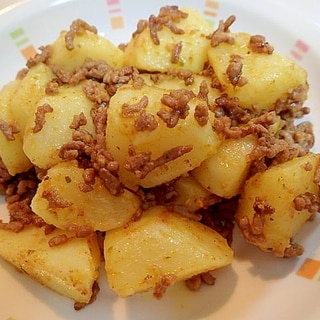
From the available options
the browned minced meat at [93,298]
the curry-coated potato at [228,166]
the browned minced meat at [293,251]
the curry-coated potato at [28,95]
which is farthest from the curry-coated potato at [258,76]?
the browned minced meat at [93,298]

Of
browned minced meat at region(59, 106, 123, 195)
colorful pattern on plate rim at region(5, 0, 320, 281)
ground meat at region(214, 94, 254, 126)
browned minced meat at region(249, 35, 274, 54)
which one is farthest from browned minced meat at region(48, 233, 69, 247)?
colorful pattern on plate rim at region(5, 0, 320, 281)

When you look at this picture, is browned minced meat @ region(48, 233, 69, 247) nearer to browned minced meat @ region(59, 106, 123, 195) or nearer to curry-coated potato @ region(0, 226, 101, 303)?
curry-coated potato @ region(0, 226, 101, 303)

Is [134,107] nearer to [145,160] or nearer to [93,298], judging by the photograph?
[145,160]

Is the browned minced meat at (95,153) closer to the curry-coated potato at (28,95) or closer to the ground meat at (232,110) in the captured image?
the curry-coated potato at (28,95)

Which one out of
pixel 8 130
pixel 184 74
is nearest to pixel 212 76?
pixel 184 74

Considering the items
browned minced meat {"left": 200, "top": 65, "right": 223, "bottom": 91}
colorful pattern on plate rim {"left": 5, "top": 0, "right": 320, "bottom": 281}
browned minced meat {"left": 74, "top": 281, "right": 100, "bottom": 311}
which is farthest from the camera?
colorful pattern on plate rim {"left": 5, "top": 0, "right": 320, "bottom": 281}
